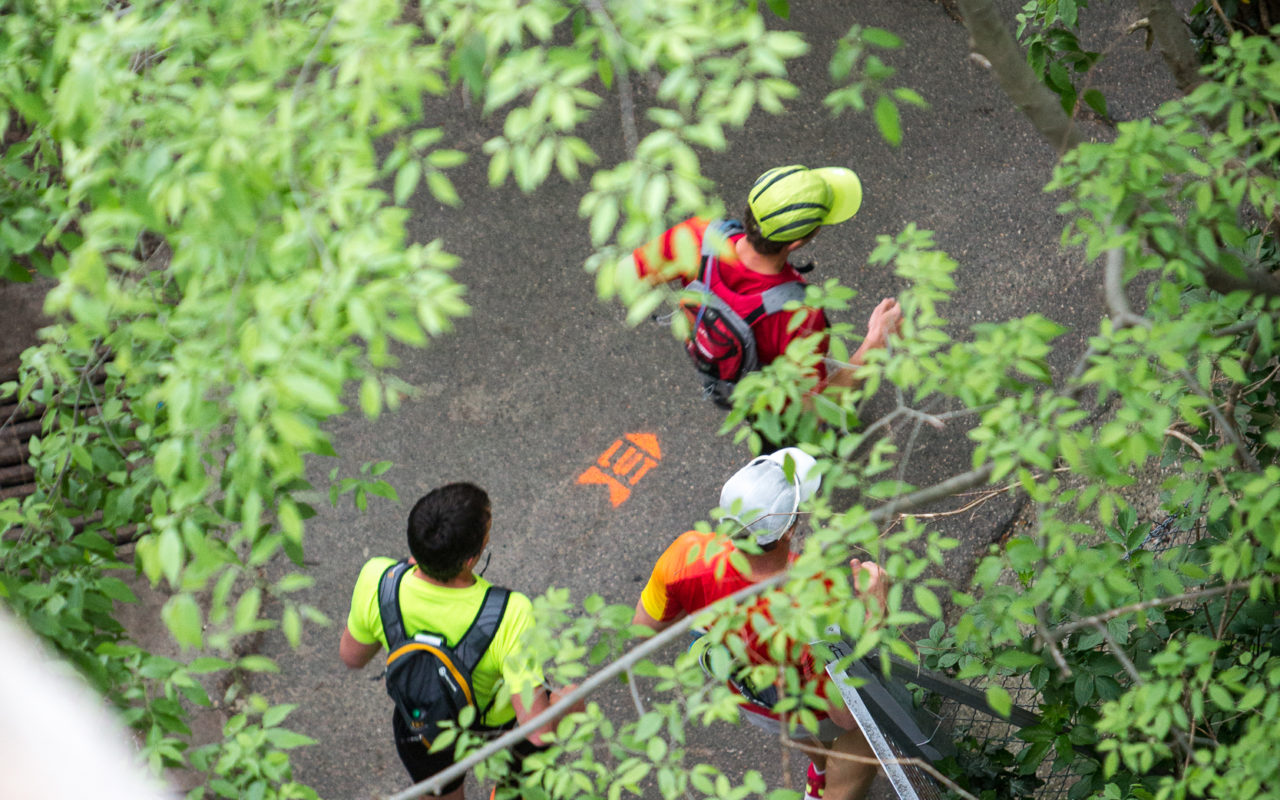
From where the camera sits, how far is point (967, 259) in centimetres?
518

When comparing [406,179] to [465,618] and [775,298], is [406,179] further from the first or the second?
[775,298]

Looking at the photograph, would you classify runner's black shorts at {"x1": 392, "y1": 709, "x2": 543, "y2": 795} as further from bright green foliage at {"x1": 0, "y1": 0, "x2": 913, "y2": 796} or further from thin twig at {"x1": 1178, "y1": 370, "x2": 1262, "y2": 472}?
thin twig at {"x1": 1178, "y1": 370, "x2": 1262, "y2": 472}

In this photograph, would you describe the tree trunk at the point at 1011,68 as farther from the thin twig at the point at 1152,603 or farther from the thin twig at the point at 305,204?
the thin twig at the point at 305,204

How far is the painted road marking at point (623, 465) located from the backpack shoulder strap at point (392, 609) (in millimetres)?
1968

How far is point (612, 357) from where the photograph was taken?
17.0ft

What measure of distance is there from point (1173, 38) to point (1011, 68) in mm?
736

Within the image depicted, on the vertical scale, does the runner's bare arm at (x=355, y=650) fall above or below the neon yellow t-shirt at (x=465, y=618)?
below

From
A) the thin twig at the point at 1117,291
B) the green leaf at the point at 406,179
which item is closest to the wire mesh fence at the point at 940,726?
the thin twig at the point at 1117,291

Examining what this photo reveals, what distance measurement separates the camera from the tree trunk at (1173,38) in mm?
2578

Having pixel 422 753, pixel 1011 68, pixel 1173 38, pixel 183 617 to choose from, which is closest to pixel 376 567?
pixel 422 753

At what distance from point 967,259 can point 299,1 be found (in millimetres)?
4170

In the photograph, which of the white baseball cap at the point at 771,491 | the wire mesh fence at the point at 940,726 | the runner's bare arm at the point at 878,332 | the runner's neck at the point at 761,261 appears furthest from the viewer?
the runner's bare arm at the point at 878,332

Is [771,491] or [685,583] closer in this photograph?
[771,491]

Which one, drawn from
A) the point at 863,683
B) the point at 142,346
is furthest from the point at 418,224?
the point at 863,683
